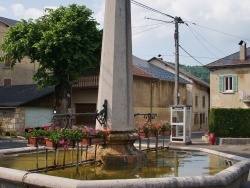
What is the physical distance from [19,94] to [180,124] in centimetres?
1878

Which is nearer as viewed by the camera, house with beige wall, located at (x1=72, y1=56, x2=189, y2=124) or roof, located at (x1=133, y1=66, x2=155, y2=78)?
house with beige wall, located at (x1=72, y1=56, x2=189, y2=124)

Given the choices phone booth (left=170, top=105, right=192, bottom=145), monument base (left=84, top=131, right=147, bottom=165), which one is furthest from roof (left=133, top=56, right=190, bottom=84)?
monument base (left=84, top=131, right=147, bottom=165)

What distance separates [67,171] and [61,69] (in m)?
20.1

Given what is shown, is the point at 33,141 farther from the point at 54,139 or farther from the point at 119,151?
the point at 119,151

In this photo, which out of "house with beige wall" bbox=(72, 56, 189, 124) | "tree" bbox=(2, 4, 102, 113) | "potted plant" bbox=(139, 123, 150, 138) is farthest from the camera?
"house with beige wall" bbox=(72, 56, 189, 124)

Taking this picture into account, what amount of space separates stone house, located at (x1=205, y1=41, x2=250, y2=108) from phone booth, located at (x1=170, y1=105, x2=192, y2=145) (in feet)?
46.8

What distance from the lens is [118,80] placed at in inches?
341

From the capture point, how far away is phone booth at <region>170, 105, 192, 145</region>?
71.4 ft

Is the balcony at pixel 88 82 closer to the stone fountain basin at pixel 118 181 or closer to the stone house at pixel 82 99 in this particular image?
the stone house at pixel 82 99

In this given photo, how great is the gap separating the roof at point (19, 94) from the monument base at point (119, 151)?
79.6 feet

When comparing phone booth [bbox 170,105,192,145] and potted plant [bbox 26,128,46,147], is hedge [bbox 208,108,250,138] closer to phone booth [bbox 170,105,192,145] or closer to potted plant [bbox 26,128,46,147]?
phone booth [bbox 170,105,192,145]

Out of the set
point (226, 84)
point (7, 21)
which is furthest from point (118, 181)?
point (7, 21)

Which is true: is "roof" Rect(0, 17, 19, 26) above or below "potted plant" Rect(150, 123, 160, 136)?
above

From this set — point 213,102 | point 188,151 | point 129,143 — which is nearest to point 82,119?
point 213,102
